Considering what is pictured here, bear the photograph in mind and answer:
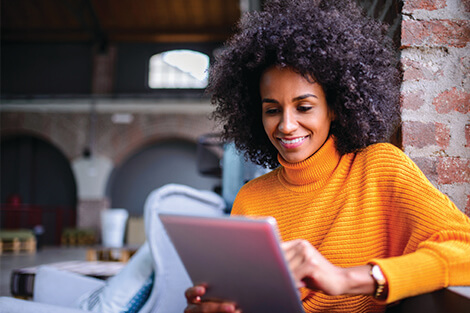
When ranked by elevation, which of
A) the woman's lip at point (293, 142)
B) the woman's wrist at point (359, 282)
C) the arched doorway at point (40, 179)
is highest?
the woman's lip at point (293, 142)

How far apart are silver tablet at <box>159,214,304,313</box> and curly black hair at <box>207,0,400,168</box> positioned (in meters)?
0.60

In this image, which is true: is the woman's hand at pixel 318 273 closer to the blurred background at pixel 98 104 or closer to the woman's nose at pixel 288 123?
the woman's nose at pixel 288 123

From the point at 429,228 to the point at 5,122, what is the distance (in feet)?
39.7

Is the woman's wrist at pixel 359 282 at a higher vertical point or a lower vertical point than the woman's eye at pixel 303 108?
lower

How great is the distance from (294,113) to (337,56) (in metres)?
0.21

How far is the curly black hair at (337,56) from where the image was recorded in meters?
1.23

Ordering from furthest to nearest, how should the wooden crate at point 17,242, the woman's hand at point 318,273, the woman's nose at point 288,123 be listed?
the wooden crate at point 17,242 < the woman's nose at point 288,123 < the woman's hand at point 318,273

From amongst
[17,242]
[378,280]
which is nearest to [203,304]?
[378,280]

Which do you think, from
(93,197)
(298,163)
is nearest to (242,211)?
(298,163)

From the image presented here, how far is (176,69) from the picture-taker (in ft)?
37.5

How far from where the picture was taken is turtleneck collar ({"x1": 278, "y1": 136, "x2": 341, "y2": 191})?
4.07ft

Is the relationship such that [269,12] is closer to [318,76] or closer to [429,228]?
[318,76]

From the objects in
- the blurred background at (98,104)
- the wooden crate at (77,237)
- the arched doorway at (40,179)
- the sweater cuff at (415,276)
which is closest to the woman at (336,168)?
the sweater cuff at (415,276)

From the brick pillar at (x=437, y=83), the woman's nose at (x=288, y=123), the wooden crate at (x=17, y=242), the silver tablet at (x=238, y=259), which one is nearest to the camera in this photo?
the silver tablet at (x=238, y=259)
